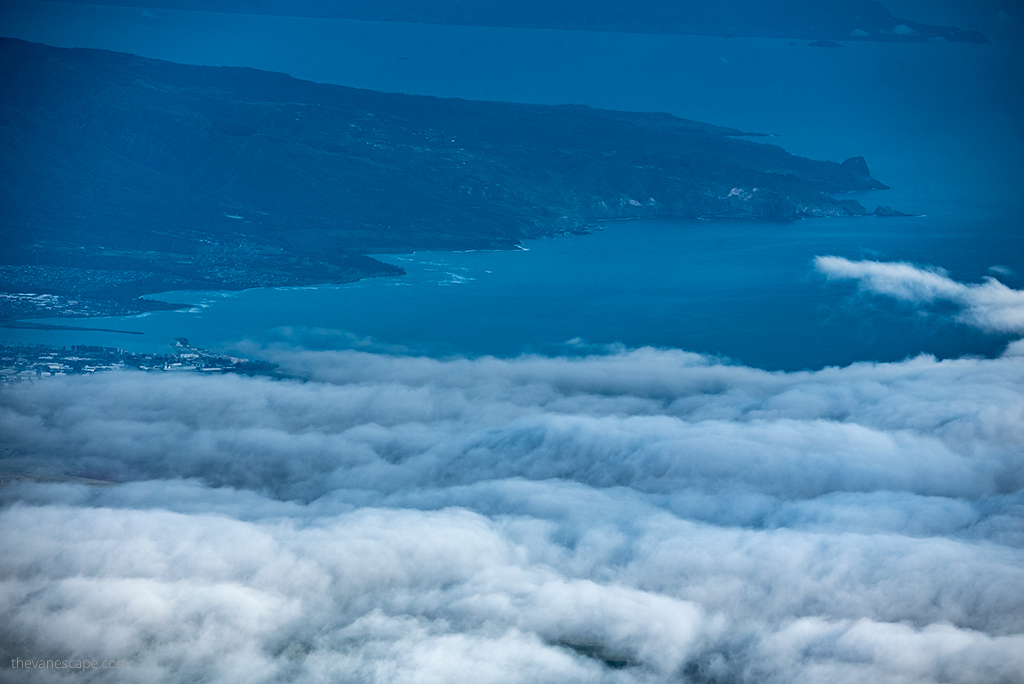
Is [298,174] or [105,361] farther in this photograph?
[298,174]

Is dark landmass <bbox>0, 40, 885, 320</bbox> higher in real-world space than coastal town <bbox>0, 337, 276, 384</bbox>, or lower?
higher

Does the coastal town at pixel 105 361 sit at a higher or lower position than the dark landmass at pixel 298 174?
lower

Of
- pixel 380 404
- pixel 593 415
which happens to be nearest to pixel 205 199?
pixel 380 404

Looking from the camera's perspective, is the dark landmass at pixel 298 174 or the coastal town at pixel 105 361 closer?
the coastal town at pixel 105 361

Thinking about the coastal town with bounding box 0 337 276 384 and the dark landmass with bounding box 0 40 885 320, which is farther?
the dark landmass with bounding box 0 40 885 320

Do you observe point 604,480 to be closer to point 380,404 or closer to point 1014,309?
point 380,404

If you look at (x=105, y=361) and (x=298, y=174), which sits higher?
(x=298, y=174)
